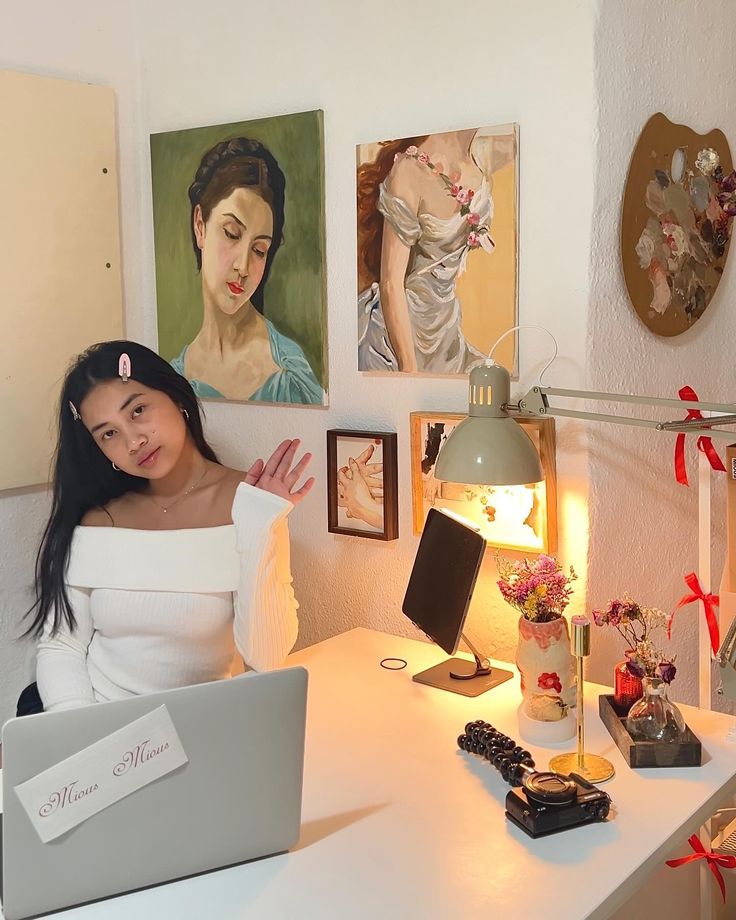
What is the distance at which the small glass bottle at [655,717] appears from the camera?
1517 mm

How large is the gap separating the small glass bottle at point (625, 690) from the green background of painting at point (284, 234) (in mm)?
917

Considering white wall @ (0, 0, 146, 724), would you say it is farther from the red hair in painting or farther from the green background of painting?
the red hair in painting

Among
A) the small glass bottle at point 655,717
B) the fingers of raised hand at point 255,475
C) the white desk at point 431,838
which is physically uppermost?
the fingers of raised hand at point 255,475

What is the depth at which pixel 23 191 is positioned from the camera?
7.20 ft

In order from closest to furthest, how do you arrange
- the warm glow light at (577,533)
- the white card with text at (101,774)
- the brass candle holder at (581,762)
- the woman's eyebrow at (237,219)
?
the white card with text at (101,774), the brass candle holder at (581,762), the warm glow light at (577,533), the woman's eyebrow at (237,219)

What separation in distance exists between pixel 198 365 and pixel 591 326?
1.00 m

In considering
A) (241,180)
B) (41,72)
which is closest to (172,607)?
(241,180)

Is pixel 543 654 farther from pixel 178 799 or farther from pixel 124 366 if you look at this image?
pixel 124 366

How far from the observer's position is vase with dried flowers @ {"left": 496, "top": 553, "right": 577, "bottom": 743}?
1.61 m

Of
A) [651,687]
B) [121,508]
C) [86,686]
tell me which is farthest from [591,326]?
[86,686]

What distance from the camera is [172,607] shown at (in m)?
1.91

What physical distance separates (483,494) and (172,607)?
641 mm

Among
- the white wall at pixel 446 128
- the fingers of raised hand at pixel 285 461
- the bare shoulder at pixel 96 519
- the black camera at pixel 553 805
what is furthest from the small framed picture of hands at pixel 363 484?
the black camera at pixel 553 805

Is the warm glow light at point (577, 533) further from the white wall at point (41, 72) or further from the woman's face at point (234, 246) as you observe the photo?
the white wall at point (41, 72)
